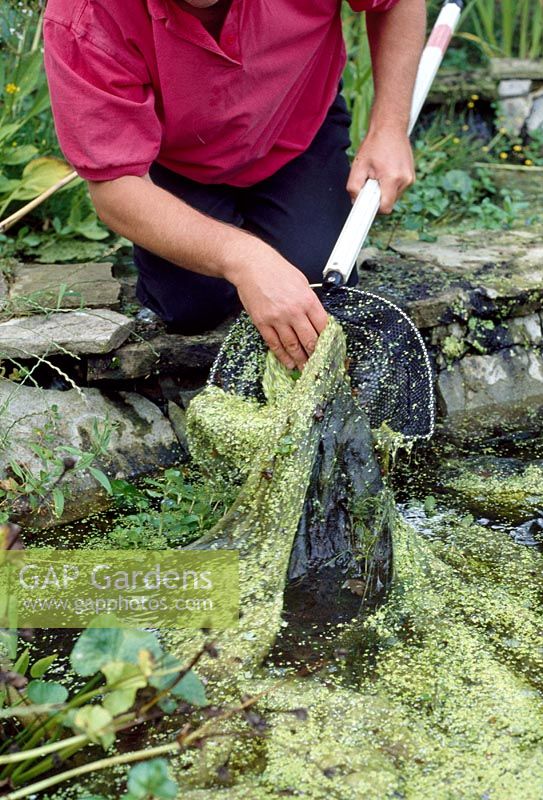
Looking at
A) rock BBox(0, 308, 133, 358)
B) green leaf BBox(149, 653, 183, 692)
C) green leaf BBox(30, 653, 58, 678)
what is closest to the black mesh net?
rock BBox(0, 308, 133, 358)

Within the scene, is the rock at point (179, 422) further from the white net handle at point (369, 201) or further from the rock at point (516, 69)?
the rock at point (516, 69)

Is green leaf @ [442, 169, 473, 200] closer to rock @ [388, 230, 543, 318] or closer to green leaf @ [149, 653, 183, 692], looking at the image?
rock @ [388, 230, 543, 318]

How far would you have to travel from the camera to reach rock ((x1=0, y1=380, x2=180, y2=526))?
248 centimetres

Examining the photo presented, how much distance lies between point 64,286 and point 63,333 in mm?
141

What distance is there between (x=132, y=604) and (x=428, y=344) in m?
1.35

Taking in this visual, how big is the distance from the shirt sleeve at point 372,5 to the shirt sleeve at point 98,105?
0.71 meters

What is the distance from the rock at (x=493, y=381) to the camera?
297cm

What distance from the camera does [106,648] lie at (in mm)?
1354

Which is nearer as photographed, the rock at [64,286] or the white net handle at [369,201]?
the white net handle at [369,201]

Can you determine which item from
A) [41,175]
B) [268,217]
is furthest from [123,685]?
[41,175]

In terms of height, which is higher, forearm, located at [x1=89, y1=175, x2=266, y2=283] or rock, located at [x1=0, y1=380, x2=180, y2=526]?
forearm, located at [x1=89, y1=175, x2=266, y2=283]

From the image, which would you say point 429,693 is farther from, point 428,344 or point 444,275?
point 444,275

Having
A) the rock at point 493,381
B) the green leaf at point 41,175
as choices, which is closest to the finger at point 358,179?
the rock at point 493,381

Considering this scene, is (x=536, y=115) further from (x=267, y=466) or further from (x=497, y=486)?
(x=267, y=466)
